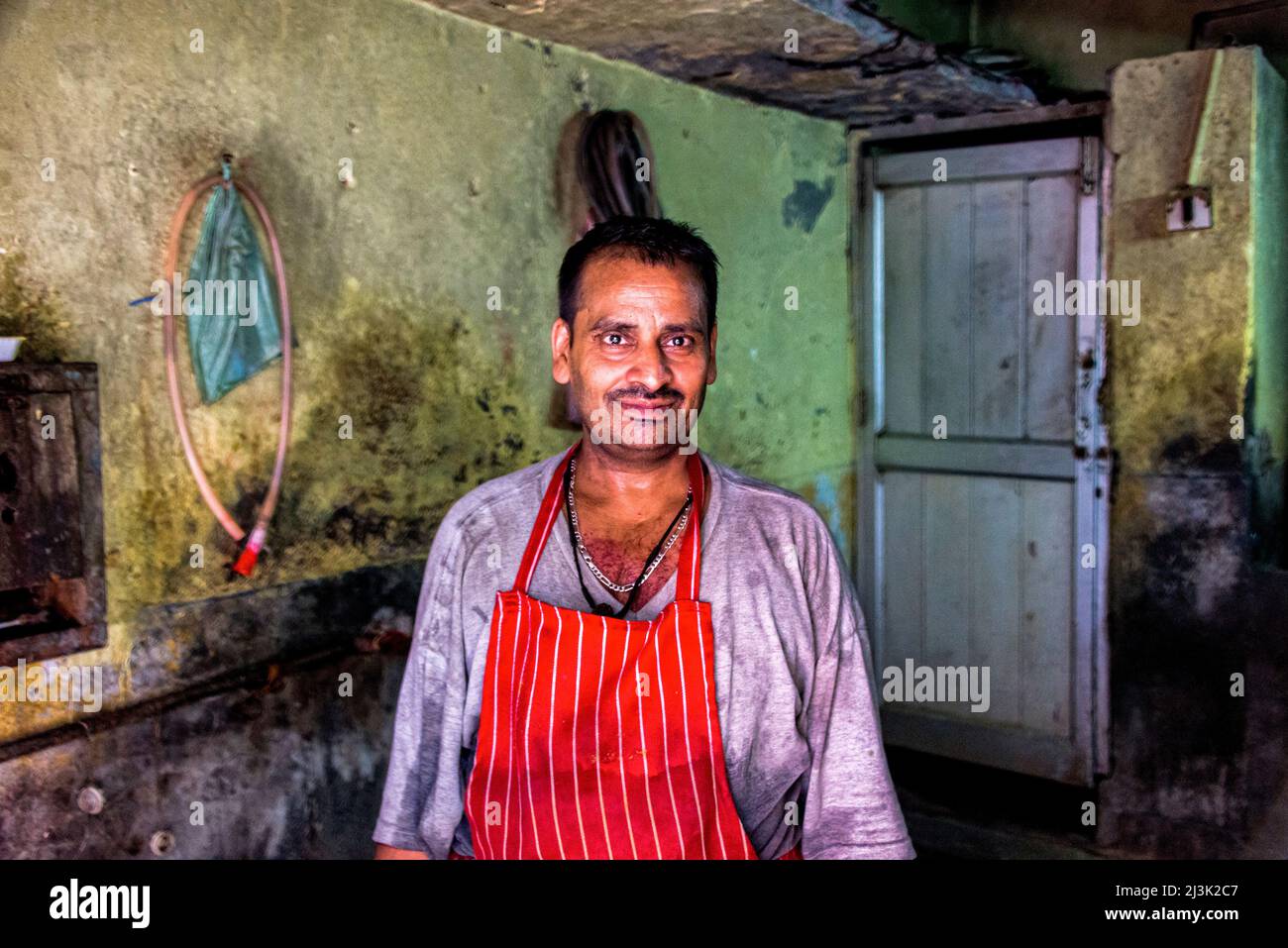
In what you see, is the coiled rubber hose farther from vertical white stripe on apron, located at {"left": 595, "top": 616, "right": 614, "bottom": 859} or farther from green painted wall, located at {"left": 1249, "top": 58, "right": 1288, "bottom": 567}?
green painted wall, located at {"left": 1249, "top": 58, "right": 1288, "bottom": 567}

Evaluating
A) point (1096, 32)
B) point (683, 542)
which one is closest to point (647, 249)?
point (683, 542)

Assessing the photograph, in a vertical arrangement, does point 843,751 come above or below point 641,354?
below

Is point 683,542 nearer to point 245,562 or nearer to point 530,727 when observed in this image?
point 530,727

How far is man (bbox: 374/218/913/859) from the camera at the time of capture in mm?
2164

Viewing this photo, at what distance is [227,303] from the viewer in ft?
8.80

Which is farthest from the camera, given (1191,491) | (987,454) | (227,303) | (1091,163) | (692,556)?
(987,454)

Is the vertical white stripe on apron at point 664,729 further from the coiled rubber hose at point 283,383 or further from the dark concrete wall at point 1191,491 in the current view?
the dark concrete wall at point 1191,491

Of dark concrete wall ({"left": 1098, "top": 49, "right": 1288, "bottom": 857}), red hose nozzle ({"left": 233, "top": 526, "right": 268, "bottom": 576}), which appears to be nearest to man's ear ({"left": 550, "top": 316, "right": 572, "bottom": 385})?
red hose nozzle ({"left": 233, "top": 526, "right": 268, "bottom": 576})

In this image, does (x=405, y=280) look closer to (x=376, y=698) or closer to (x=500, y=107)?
(x=500, y=107)

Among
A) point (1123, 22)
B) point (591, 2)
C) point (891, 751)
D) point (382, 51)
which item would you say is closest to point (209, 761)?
point (382, 51)

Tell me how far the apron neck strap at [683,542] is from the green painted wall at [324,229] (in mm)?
837

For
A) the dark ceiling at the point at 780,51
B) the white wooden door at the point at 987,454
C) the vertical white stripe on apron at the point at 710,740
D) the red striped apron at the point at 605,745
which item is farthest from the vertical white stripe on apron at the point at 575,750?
the white wooden door at the point at 987,454

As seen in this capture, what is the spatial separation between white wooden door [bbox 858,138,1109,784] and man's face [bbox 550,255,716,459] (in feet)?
8.95

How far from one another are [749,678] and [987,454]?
9.59ft
